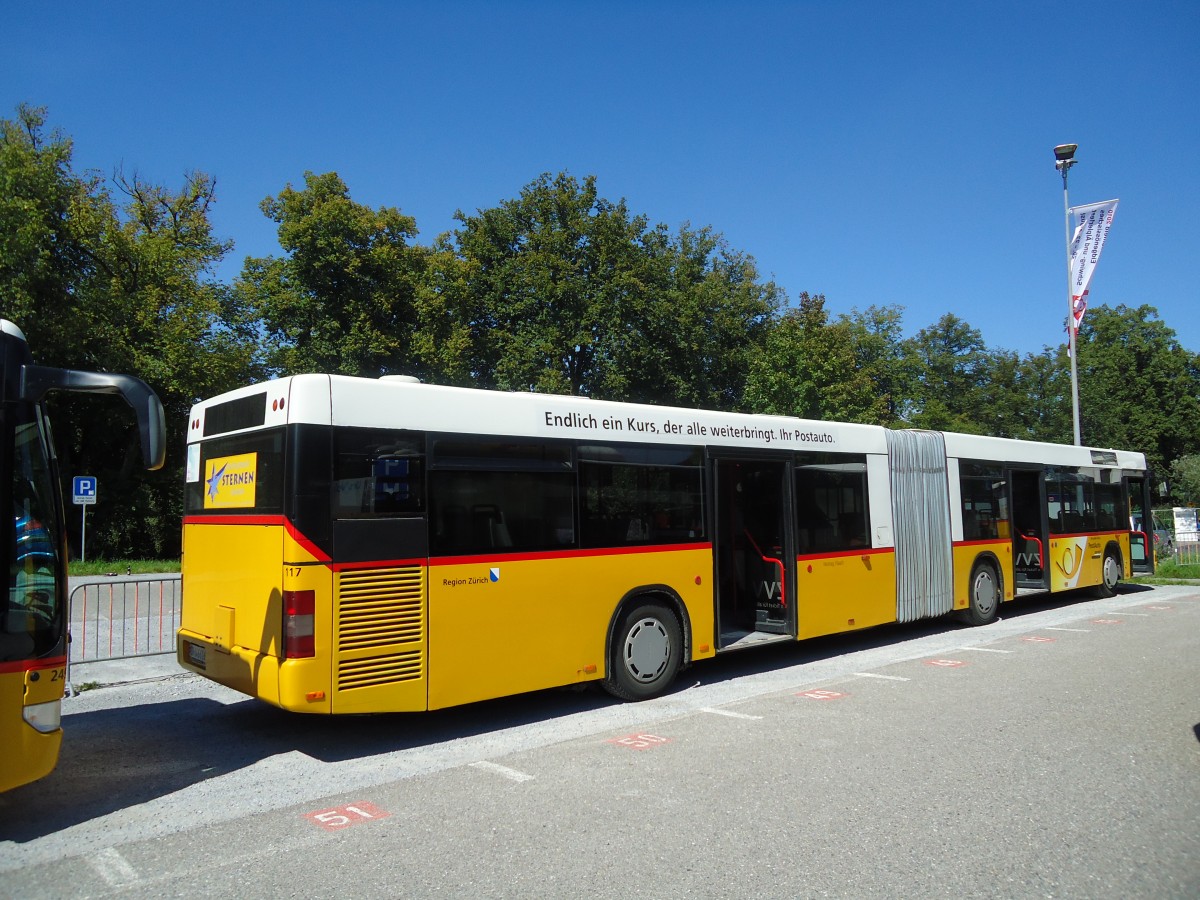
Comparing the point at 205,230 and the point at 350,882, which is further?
the point at 205,230

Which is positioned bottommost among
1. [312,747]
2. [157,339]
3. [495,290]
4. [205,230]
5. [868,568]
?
[312,747]

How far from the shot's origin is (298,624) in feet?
19.4

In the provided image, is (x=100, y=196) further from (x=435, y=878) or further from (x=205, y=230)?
(x=435, y=878)

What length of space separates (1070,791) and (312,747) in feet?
18.0

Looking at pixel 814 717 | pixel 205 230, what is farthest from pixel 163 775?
pixel 205 230

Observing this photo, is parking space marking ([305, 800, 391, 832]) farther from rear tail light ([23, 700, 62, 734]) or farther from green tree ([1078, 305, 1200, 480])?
green tree ([1078, 305, 1200, 480])

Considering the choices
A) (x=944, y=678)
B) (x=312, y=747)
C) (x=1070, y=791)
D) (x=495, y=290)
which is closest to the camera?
(x=1070, y=791)

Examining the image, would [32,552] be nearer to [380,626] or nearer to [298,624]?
[298,624]

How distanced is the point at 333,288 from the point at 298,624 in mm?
24654

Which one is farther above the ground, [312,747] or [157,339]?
[157,339]

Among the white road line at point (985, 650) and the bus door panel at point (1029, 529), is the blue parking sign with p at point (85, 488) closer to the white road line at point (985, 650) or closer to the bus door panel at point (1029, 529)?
the white road line at point (985, 650)

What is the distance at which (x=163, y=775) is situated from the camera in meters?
6.05

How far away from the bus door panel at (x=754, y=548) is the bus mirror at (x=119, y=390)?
5573 mm

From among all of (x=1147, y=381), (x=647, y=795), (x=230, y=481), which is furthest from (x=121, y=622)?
(x=1147, y=381)
